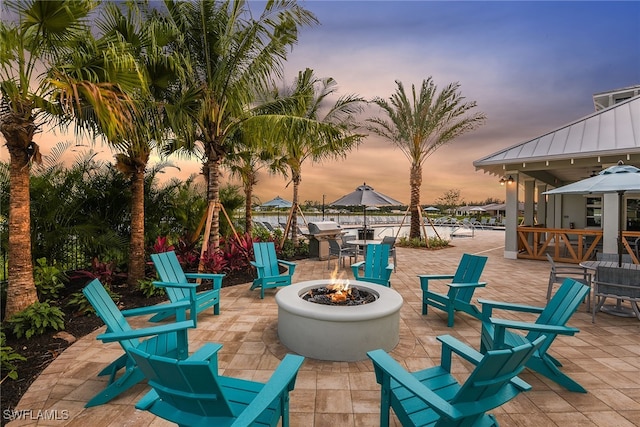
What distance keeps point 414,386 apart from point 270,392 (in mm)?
829

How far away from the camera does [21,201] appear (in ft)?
12.8

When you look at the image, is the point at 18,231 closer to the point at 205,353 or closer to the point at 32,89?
the point at 32,89

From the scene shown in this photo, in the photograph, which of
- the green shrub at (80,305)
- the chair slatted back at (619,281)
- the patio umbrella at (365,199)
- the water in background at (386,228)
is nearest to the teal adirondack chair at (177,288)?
the green shrub at (80,305)

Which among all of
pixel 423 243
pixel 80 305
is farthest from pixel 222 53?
pixel 423 243

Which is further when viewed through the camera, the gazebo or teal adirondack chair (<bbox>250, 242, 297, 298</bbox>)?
the gazebo

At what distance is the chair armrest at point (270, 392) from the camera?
1.57 m

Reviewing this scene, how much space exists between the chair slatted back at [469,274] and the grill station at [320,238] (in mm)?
5704

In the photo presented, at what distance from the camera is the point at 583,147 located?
9.49 m

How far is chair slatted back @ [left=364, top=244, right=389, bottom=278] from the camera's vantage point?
580cm

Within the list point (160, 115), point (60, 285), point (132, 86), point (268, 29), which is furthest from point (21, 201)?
point (268, 29)

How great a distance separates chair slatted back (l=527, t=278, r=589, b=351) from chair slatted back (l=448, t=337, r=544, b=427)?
59.1 inches

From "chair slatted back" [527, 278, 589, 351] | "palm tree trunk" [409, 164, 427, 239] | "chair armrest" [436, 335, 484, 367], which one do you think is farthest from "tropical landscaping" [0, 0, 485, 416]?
"chair slatted back" [527, 278, 589, 351]

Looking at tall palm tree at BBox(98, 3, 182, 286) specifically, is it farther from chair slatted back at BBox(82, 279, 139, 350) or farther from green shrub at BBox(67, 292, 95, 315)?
chair slatted back at BBox(82, 279, 139, 350)

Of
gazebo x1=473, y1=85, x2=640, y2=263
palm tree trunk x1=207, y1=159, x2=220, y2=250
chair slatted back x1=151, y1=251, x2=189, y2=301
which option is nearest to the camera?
chair slatted back x1=151, y1=251, x2=189, y2=301
